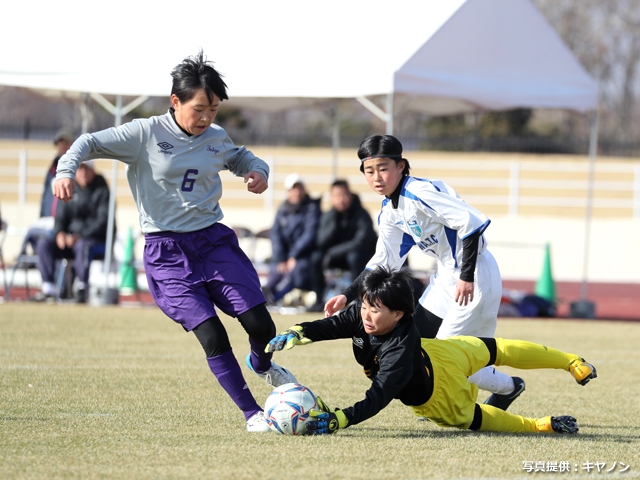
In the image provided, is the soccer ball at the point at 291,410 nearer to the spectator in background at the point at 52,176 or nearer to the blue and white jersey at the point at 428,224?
the blue and white jersey at the point at 428,224

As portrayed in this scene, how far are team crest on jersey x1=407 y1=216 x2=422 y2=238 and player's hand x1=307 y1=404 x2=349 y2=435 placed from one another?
1.24 metres

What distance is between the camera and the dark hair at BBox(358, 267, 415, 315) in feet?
15.2

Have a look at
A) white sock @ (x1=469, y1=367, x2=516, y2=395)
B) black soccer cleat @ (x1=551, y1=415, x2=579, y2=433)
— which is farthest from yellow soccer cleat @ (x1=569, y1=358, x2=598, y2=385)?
white sock @ (x1=469, y1=367, x2=516, y2=395)

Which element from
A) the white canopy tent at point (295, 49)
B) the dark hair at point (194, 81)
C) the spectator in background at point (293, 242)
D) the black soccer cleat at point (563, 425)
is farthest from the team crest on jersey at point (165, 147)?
the spectator in background at point (293, 242)

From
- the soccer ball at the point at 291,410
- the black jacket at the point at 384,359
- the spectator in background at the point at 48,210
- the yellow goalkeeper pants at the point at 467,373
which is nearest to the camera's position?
the black jacket at the point at 384,359

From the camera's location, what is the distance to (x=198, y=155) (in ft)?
16.7

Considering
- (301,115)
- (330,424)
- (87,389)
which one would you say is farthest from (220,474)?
(301,115)

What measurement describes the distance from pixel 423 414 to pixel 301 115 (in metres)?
38.5

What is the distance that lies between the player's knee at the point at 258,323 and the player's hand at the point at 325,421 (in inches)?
22.3

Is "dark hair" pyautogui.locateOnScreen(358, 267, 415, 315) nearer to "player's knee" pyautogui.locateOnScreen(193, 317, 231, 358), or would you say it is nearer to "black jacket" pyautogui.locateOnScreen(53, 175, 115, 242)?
"player's knee" pyautogui.locateOnScreen(193, 317, 231, 358)

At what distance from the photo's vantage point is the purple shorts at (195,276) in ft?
16.4

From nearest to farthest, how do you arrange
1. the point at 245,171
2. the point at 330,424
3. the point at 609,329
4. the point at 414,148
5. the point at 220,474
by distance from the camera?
1. the point at 220,474
2. the point at 330,424
3. the point at 245,171
4. the point at 609,329
5. the point at 414,148

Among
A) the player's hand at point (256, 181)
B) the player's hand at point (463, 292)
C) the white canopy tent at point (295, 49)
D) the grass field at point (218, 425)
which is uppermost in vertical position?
the white canopy tent at point (295, 49)

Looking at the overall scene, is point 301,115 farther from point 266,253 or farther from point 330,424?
point 330,424
